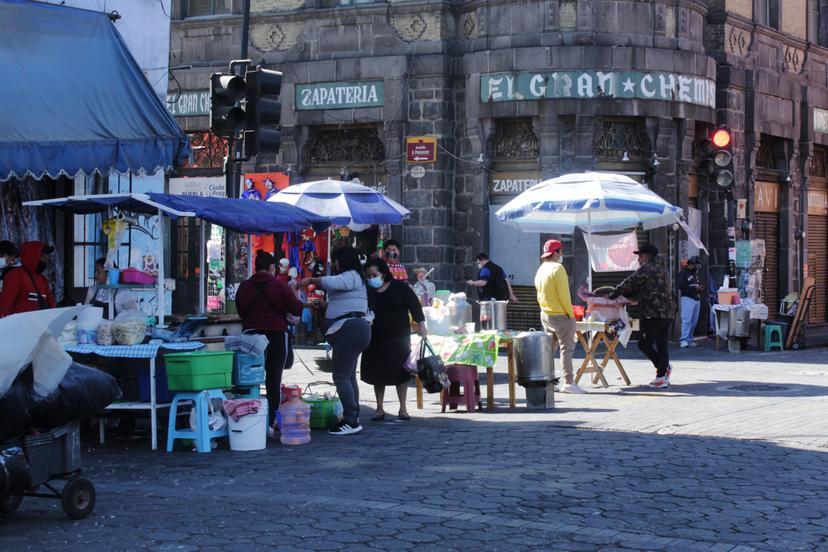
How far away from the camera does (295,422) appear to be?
1270 centimetres

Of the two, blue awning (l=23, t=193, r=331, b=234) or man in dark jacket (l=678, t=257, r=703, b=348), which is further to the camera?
man in dark jacket (l=678, t=257, r=703, b=348)

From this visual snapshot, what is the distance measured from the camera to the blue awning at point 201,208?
513 inches

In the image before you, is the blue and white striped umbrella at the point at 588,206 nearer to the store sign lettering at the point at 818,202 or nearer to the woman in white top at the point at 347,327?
the woman in white top at the point at 347,327

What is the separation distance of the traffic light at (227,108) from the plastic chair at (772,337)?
13056 mm

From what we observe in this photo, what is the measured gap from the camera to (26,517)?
8945 mm

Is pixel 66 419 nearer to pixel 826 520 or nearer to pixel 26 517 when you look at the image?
pixel 26 517

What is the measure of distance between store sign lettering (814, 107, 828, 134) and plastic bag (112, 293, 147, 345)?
75.4 ft

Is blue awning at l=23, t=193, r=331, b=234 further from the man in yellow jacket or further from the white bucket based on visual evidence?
the man in yellow jacket

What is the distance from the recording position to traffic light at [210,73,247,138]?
48.8 feet

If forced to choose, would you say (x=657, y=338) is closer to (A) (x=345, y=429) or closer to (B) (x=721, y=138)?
(A) (x=345, y=429)

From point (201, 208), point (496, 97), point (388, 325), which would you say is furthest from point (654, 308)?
point (496, 97)

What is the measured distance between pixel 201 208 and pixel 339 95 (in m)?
14.1

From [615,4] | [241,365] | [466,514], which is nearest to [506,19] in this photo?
[615,4]

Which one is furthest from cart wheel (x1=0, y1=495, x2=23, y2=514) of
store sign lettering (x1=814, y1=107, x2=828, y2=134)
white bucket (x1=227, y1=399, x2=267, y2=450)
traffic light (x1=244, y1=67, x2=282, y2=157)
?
store sign lettering (x1=814, y1=107, x2=828, y2=134)
